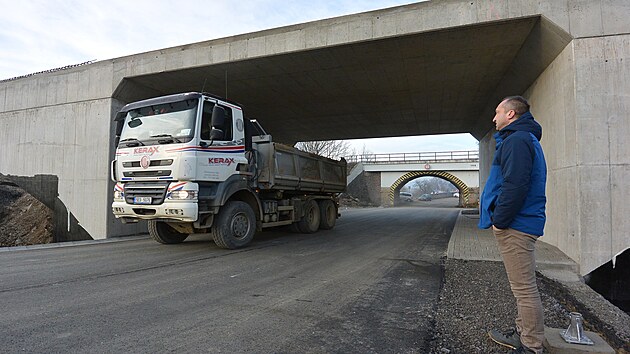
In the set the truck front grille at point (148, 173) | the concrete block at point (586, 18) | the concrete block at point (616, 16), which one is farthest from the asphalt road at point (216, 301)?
the concrete block at point (616, 16)

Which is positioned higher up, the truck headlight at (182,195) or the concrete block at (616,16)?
the concrete block at (616,16)

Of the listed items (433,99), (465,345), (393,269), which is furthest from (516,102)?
(433,99)

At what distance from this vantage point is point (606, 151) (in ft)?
18.9

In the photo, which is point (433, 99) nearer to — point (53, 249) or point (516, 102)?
point (516, 102)

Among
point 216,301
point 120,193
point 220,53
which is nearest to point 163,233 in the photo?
point 120,193

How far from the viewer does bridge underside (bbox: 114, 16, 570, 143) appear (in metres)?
7.73

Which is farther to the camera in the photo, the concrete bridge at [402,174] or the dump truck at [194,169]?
the concrete bridge at [402,174]

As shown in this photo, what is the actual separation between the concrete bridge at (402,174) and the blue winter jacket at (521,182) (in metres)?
36.0

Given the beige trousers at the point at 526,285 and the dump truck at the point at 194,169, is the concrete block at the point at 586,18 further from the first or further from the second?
the dump truck at the point at 194,169

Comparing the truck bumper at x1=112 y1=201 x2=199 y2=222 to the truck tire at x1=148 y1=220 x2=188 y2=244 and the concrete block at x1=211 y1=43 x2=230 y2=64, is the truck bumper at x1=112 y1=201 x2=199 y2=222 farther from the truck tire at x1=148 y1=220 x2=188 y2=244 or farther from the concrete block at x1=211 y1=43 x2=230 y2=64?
the concrete block at x1=211 y1=43 x2=230 y2=64

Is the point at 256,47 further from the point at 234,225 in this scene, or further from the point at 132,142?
the point at 234,225

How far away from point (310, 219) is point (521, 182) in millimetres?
8792

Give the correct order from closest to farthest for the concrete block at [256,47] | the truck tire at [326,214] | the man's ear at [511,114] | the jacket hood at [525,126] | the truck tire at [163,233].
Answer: the jacket hood at [525,126] < the man's ear at [511,114] < the truck tire at [163,233] < the concrete block at [256,47] < the truck tire at [326,214]

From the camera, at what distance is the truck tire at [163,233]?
8020 millimetres
